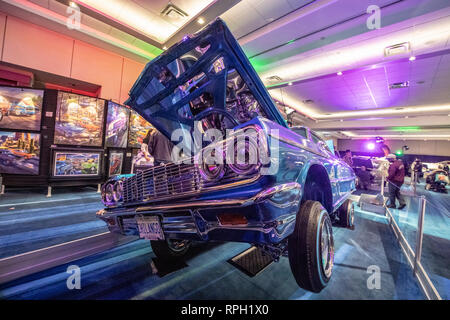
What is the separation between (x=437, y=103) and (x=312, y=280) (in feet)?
45.6

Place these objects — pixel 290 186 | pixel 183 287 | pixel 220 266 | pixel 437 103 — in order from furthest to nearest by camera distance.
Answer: pixel 437 103 → pixel 220 266 → pixel 183 287 → pixel 290 186

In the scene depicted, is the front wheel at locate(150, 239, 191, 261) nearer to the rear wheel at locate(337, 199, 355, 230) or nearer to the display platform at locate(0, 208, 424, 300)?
the display platform at locate(0, 208, 424, 300)

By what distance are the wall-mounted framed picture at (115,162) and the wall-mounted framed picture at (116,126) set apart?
0.93 ft

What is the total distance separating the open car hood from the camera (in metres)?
1.32

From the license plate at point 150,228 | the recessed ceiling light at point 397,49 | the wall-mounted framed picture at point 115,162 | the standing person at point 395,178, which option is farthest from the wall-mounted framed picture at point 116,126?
the standing person at point 395,178

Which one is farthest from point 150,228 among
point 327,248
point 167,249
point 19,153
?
point 19,153

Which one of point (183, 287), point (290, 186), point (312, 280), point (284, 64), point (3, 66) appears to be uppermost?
point (284, 64)

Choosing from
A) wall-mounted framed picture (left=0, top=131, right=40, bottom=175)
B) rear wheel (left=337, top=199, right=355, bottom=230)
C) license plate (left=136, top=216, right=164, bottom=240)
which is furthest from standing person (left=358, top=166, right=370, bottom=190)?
wall-mounted framed picture (left=0, top=131, right=40, bottom=175)

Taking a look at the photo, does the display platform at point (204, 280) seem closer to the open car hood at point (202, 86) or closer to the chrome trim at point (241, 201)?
the chrome trim at point (241, 201)

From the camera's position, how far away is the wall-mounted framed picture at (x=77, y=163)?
530cm

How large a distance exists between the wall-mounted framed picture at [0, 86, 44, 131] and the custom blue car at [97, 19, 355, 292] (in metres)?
5.19

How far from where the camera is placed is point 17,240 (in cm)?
245
